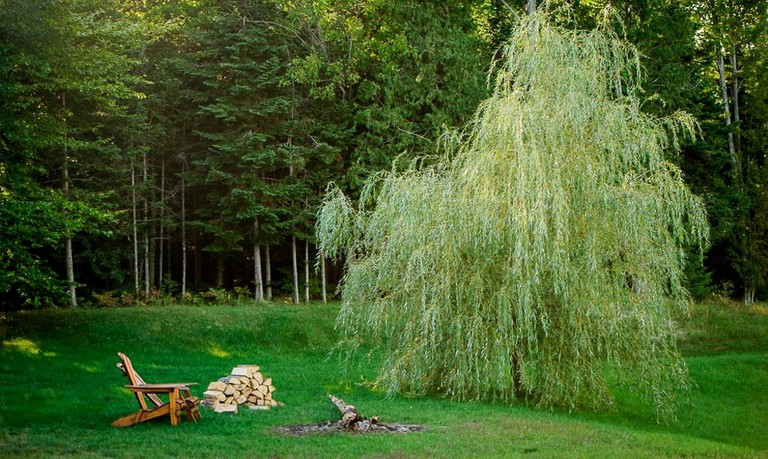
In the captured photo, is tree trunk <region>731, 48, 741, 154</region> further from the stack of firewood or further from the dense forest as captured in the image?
the stack of firewood

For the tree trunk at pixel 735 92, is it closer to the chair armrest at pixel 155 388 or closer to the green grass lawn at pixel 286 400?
the green grass lawn at pixel 286 400

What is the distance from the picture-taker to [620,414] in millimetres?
12164

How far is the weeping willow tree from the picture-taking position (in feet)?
36.8

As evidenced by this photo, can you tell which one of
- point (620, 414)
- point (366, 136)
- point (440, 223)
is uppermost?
point (366, 136)

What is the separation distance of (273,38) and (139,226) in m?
7.14

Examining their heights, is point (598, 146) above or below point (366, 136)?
below

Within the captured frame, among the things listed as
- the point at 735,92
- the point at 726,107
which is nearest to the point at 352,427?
the point at 726,107

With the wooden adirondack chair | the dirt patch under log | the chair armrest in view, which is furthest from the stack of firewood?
the dirt patch under log

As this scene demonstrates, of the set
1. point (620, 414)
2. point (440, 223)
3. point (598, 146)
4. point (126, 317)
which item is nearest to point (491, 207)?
point (440, 223)

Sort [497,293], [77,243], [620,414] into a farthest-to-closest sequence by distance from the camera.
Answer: [77,243], [620,414], [497,293]

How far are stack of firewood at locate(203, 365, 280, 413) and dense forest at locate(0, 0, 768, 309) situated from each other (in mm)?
10662

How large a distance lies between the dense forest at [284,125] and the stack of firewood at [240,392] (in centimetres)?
1066

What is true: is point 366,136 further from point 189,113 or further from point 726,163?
point 726,163

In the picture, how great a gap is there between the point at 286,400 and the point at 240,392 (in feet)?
3.52
